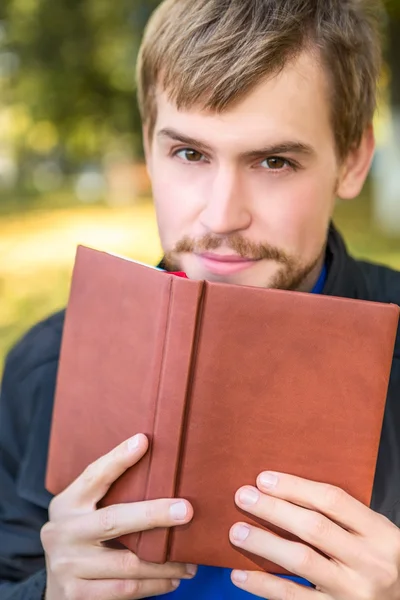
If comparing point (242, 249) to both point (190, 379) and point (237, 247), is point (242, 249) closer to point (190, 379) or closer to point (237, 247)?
point (237, 247)

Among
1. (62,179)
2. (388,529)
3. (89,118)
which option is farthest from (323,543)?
(62,179)

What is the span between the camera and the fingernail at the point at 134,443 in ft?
2.97

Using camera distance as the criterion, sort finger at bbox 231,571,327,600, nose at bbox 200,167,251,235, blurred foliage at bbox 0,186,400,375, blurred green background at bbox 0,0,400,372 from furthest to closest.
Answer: blurred green background at bbox 0,0,400,372 → blurred foliage at bbox 0,186,400,375 → nose at bbox 200,167,251,235 → finger at bbox 231,571,327,600

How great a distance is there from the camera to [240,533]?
94 centimetres

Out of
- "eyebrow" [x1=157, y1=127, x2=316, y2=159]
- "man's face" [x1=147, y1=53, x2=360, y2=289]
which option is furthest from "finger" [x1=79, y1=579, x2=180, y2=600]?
"eyebrow" [x1=157, y1=127, x2=316, y2=159]

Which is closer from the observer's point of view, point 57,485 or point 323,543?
point 323,543

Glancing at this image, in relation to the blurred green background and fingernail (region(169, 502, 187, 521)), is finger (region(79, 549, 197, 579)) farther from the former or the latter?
the blurred green background

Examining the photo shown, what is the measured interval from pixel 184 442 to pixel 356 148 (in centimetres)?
84

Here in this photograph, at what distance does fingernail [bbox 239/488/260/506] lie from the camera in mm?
916

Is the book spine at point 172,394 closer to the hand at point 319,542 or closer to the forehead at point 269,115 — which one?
the hand at point 319,542

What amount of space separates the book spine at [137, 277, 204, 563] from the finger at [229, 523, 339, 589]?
0.34 feet

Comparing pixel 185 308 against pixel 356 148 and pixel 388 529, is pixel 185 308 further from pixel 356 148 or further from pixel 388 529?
pixel 356 148

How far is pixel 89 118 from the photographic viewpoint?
39.9ft

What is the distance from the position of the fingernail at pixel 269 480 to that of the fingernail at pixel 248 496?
18mm
